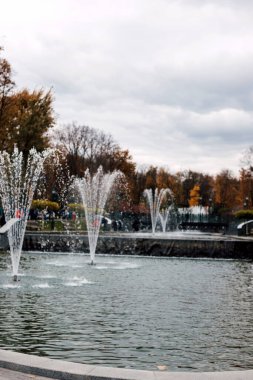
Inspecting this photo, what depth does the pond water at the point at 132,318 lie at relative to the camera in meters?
8.20

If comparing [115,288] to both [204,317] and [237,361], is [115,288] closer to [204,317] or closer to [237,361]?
[204,317]

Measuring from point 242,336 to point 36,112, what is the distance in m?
35.4

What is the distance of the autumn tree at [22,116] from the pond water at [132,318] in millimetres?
22539

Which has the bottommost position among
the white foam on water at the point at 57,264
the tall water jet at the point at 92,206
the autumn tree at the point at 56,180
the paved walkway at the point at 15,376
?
the paved walkway at the point at 15,376

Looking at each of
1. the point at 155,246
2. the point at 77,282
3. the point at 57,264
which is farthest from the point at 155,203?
the point at 77,282

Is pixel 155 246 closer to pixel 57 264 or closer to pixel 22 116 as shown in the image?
pixel 57 264

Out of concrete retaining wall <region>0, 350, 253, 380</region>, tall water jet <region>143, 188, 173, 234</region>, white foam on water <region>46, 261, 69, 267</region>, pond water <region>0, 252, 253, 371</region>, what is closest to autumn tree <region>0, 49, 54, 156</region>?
tall water jet <region>143, 188, 173, 234</region>

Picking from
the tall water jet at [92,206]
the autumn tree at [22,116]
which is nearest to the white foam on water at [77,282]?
the tall water jet at [92,206]

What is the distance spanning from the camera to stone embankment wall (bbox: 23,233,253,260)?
26.3m

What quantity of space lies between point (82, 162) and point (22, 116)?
36166 mm

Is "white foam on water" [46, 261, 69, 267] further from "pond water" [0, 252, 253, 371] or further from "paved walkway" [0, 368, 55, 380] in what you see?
"paved walkway" [0, 368, 55, 380]

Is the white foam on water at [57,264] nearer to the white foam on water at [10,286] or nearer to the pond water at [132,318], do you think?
the pond water at [132,318]

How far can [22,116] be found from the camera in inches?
1667

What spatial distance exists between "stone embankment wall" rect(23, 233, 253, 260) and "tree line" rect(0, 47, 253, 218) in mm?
13223
